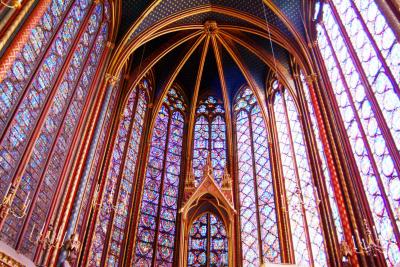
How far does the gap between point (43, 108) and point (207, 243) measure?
7.67 metres

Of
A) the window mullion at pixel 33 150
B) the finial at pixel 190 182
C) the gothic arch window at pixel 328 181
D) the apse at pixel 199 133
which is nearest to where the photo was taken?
the window mullion at pixel 33 150

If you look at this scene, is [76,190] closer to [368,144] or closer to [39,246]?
[39,246]

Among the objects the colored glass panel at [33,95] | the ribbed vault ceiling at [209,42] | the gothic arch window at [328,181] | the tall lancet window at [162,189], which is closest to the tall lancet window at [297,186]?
the gothic arch window at [328,181]

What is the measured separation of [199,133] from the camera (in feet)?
56.7

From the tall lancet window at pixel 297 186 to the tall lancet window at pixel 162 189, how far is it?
4.48 metres

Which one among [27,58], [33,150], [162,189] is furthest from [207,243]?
[27,58]

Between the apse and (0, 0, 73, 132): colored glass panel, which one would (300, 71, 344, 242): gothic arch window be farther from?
(0, 0, 73, 132): colored glass panel

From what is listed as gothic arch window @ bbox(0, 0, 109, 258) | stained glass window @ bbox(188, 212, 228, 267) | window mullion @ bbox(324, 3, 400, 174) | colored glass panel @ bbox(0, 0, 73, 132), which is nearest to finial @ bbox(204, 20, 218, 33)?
gothic arch window @ bbox(0, 0, 109, 258)

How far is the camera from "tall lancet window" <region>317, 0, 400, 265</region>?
7.71 m

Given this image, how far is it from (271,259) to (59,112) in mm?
8564

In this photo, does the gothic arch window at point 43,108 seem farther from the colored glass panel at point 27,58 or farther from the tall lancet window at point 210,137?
the tall lancet window at point 210,137

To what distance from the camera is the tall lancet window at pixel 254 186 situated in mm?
13081

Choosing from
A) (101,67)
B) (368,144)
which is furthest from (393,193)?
(101,67)

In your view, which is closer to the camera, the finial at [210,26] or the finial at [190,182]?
the finial at [190,182]
